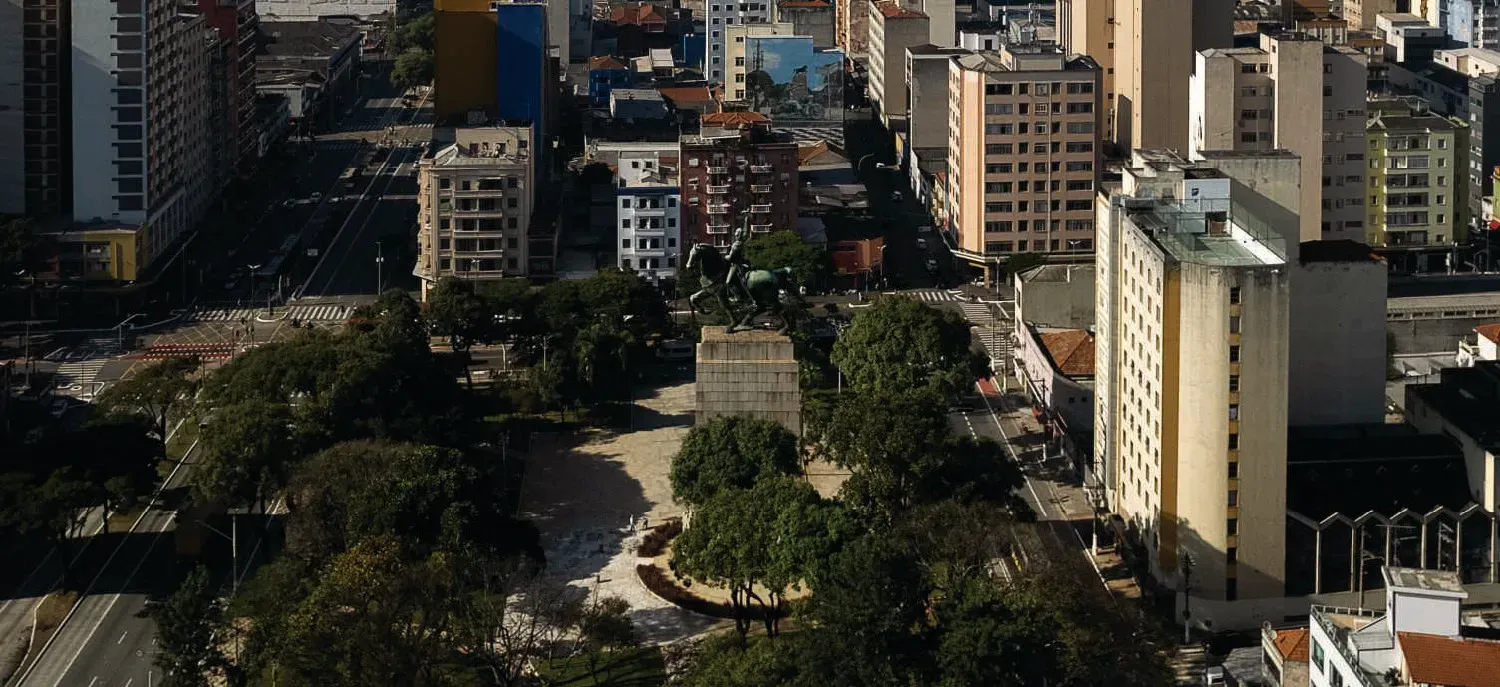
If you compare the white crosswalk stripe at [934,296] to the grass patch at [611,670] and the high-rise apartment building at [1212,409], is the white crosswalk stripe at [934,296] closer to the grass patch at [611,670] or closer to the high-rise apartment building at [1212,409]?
the high-rise apartment building at [1212,409]

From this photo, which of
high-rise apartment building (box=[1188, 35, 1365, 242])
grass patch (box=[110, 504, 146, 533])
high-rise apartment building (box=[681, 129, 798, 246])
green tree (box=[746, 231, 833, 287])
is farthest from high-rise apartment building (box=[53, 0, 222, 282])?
high-rise apartment building (box=[1188, 35, 1365, 242])

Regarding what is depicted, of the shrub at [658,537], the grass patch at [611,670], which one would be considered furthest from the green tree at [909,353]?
the grass patch at [611,670]

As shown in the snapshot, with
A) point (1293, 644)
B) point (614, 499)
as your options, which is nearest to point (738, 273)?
point (614, 499)

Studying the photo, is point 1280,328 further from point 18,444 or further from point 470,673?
point 18,444

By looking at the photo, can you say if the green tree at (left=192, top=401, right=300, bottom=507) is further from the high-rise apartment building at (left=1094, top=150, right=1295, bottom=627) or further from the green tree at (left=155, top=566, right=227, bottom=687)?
the high-rise apartment building at (left=1094, top=150, right=1295, bottom=627)

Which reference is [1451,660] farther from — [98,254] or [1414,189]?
[98,254]
